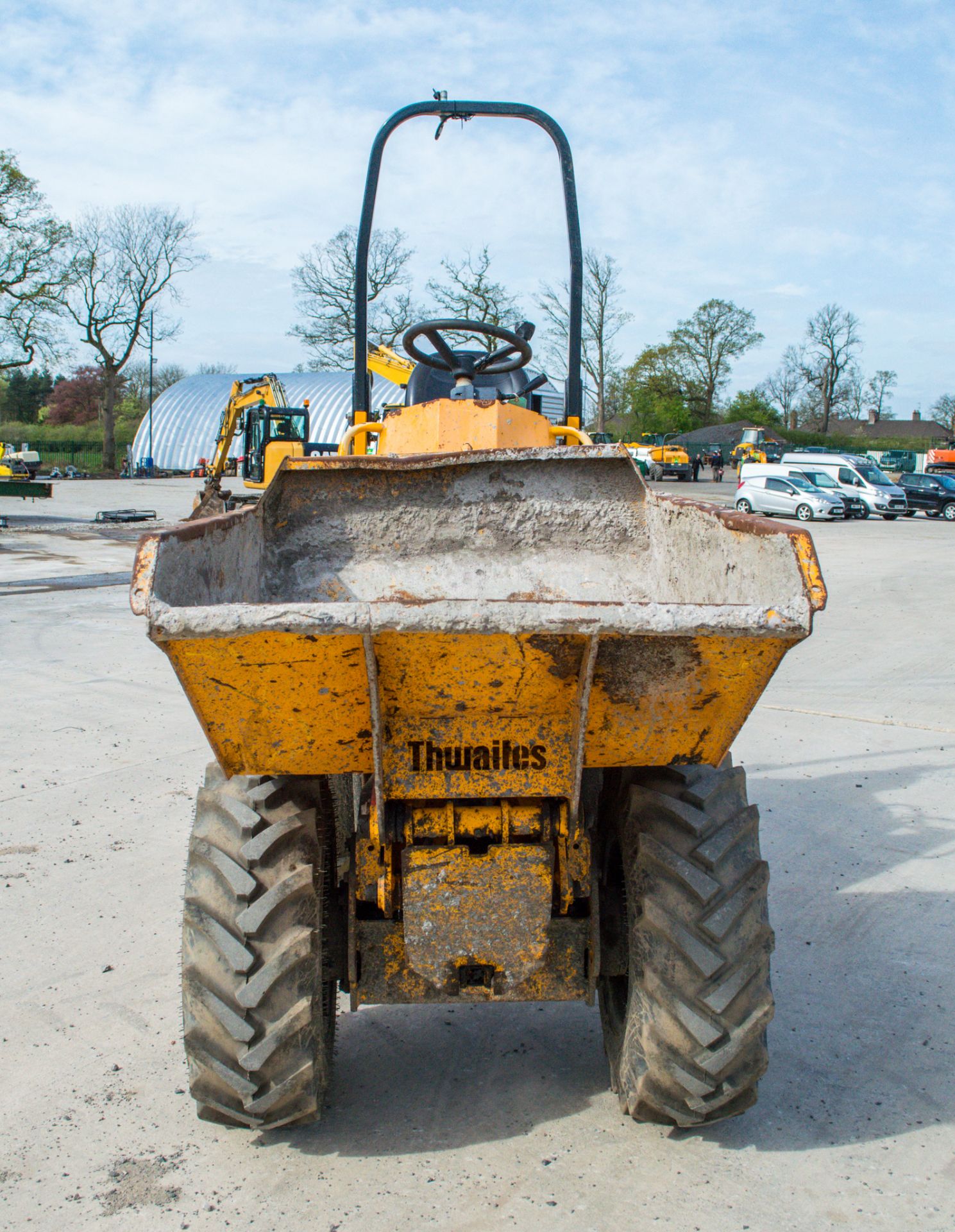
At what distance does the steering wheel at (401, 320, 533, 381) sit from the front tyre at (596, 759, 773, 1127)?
2.54 meters

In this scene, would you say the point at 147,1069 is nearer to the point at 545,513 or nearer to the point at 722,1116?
the point at 722,1116

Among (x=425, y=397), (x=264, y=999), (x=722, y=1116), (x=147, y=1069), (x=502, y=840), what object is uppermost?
(x=425, y=397)

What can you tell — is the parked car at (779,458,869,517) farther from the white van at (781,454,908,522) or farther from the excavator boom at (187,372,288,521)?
the excavator boom at (187,372,288,521)

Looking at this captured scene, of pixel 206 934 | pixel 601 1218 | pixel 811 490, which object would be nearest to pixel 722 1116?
pixel 601 1218

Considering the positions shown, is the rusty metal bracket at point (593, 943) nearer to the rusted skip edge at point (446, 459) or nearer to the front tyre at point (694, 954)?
the front tyre at point (694, 954)

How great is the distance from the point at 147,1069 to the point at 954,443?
61.6 m

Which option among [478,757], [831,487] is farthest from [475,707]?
[831,487]

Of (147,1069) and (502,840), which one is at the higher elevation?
(502,840)

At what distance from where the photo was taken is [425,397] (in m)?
5.53

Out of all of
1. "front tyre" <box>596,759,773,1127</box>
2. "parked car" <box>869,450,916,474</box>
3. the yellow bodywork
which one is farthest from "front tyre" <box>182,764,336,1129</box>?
"parked car" <box>869,450,916,474</box>

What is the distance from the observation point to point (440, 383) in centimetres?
559

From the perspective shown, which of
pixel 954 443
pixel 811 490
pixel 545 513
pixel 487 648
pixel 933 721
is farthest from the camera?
pixel 954 443

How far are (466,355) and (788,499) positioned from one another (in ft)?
85.8

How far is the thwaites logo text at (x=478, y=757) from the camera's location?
2455 mm
